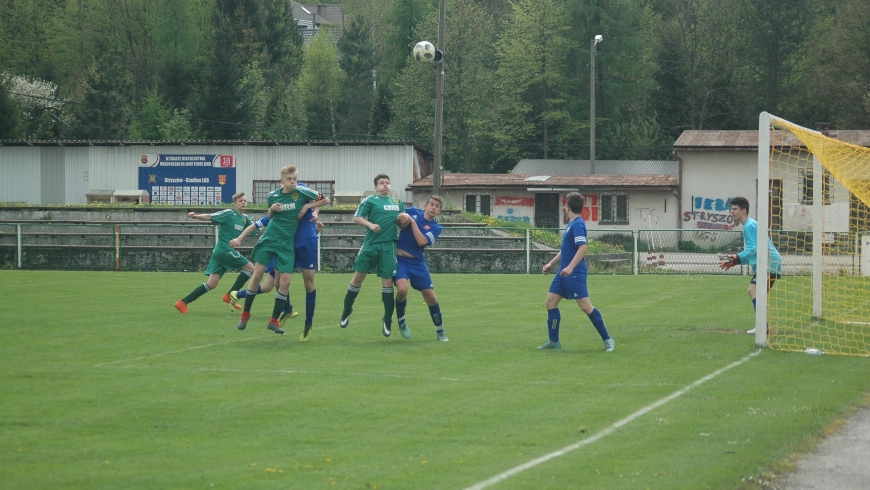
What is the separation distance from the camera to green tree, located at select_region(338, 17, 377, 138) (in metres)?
76.0

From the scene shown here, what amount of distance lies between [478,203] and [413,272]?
3848 centimetres

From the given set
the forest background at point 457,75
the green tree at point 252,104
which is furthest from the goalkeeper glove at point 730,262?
the green tree at point 252,104

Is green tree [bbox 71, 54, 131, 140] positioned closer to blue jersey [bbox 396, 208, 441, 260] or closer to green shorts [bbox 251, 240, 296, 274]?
green shorts [bbox 251, 240, 296, 274]

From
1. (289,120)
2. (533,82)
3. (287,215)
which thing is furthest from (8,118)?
(287,215)

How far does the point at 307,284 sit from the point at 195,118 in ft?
186

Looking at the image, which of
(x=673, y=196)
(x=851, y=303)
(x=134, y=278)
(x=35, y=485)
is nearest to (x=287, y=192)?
(x=35, y=485)

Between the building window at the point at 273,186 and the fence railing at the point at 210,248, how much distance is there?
12562 mm

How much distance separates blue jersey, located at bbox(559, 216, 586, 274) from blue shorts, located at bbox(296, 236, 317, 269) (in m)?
3.37

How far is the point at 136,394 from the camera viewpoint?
27.3 ft

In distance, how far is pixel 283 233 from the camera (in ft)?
40.6

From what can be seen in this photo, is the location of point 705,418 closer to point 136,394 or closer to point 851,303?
point 136,394

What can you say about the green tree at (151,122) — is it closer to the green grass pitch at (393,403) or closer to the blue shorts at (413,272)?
the green grass pitch at (393,403)

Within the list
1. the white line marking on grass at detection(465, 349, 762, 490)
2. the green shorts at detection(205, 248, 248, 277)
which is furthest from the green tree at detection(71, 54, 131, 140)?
the white line marking on grass at detection(465, 349, 762, 490)

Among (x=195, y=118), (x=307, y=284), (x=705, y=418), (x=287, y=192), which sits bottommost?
(x=705, y=418)
